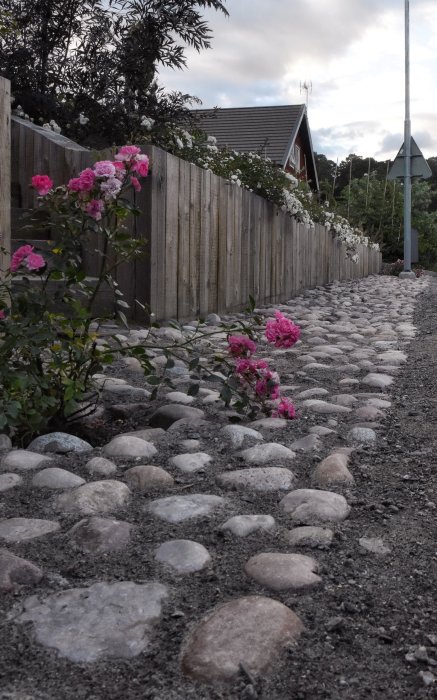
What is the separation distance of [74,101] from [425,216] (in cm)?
2641

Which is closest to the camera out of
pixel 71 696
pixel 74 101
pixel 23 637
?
pixel 71 696

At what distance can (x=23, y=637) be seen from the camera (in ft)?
4.51

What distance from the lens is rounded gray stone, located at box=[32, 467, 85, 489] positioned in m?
2.17

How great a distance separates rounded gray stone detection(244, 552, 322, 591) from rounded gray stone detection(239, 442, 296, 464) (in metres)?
0.78

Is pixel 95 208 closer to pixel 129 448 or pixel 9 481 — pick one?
pixel 129 448

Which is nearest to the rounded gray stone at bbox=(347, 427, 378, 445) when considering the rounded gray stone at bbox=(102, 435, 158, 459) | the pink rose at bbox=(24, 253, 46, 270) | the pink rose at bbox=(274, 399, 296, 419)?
the pink rose at bbox=(274, 399, 296, 419)

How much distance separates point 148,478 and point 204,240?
14.9 feet

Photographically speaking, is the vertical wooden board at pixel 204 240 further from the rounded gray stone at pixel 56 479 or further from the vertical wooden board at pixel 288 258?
the rounded gray stone at pixel 56 479

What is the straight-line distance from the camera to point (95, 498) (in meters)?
2.05

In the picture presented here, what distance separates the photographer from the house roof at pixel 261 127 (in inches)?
1102

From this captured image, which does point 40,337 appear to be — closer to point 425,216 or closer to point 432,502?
point 432,502

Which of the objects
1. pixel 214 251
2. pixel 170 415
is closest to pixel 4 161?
pixel 170 415

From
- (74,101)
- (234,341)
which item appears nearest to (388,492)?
(234,341)

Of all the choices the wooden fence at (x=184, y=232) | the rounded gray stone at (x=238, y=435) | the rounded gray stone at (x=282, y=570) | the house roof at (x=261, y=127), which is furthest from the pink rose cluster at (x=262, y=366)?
the house roof at (x=261, y=127)
